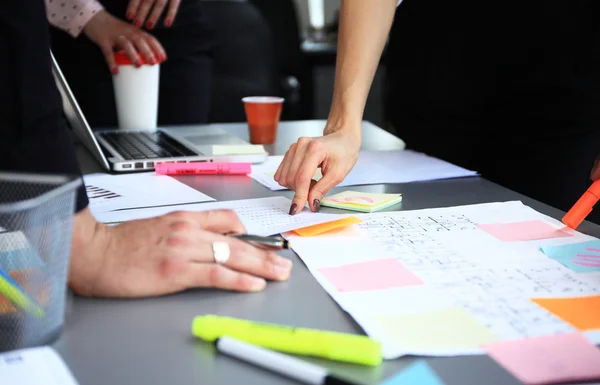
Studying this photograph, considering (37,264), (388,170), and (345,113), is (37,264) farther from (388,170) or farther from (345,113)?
(388,170)

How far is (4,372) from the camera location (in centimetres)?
56

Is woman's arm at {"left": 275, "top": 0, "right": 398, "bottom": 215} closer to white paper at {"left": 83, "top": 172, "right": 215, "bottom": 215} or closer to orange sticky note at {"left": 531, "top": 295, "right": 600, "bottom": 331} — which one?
white paper at {"left": 83, "top": 172, "right": 215, "bottom": 215}

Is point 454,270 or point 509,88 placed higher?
point 509,88

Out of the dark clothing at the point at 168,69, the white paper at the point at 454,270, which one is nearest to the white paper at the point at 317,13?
the dark clothing at the point at 168,69

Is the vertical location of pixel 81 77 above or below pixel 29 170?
below

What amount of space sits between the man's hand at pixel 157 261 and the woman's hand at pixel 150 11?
1.15 m

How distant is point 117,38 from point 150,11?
0.55 feet

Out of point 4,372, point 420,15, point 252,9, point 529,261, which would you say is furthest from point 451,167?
point 252,9

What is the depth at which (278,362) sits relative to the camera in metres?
0.58

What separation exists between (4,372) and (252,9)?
363 centimetres

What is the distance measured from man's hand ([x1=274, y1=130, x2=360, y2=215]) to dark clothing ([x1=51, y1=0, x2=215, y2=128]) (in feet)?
2.84

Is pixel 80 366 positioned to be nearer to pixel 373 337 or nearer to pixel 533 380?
pixel 373 337

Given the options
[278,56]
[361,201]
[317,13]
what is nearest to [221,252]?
[361,201]

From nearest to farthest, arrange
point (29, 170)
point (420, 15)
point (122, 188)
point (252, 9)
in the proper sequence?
1. point (29, 170)
2. point (122, 188)
3. point (420, 15)
4. point (252, 9)
